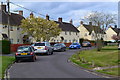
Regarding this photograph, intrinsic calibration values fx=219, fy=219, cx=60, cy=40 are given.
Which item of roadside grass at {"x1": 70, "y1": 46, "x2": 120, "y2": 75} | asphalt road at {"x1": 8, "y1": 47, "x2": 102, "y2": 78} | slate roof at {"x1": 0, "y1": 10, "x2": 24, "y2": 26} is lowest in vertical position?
asphalt road at {"x1": 8, "y1": 47, "x2": 102, "y2": 78}

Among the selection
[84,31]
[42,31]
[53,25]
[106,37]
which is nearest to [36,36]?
[42,31]

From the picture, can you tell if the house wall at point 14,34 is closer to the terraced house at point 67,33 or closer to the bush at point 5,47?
the bush at point 5,47

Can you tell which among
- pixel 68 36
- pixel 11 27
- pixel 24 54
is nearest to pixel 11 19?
pixel 11 27

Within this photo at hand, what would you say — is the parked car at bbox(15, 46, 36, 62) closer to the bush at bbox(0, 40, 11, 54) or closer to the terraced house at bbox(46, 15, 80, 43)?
the bush at bbox(0, 40, 11, 54)

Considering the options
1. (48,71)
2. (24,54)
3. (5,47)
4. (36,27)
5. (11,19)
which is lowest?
(48,71)

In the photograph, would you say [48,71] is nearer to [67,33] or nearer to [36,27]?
[36,27]

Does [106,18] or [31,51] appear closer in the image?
[31,51]

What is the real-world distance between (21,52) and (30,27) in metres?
27.0

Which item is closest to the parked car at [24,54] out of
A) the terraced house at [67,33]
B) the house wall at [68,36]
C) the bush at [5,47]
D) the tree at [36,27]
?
the bush at [5,47]

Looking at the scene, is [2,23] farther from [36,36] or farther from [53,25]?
[53,25]

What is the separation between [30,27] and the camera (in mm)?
45750

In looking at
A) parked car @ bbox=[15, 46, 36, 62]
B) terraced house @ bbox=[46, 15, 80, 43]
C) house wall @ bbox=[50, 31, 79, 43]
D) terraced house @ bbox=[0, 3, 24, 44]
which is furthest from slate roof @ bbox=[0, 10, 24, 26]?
parked car @ bbox=[15, 46, 36, 62]

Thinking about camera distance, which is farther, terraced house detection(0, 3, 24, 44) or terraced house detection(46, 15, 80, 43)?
terraced house detection(46, 15, 80, 43)

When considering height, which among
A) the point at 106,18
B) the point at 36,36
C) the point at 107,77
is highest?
the point at 106,18
